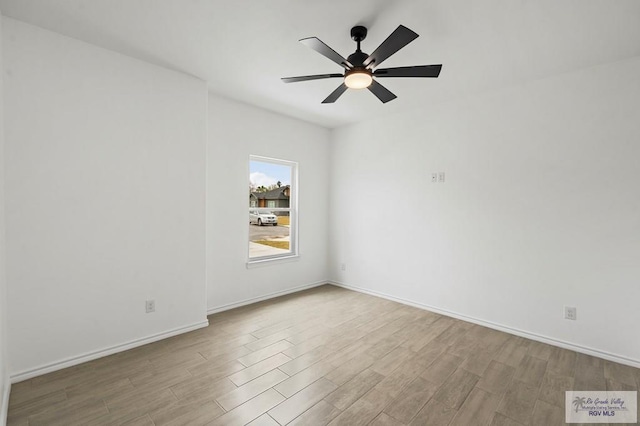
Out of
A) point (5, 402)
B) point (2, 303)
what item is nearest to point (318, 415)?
point (5, 402)

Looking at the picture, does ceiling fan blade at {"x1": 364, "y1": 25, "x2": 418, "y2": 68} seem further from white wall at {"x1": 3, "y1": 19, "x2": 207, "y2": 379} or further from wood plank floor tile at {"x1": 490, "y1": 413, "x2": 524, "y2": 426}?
wood plank floor tile at {"x1": 490, "y1": 413, "x2": 524, "y2": 426}

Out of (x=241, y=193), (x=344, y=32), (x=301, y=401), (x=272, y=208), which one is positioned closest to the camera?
(x=301, y=401)

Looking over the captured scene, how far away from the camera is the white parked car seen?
426 cm

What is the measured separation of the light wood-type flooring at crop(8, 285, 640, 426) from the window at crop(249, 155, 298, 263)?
4.57 ft

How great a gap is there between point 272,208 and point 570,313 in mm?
3820

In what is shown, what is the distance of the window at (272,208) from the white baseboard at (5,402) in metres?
2.51

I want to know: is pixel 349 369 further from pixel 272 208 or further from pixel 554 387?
pixel 272 208

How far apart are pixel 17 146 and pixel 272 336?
272 centimetres

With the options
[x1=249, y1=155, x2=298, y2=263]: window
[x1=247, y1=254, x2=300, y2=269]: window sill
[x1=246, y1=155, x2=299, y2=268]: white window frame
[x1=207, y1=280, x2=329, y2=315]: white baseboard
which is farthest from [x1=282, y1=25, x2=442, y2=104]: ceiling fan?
[x1=207, y1=280, x2=329, y2=315]: white baseboard

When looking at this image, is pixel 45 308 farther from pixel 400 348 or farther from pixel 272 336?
pixel 400 348

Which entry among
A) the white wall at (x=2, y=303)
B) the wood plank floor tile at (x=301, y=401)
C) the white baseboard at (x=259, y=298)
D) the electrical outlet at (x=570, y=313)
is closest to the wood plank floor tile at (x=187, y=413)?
the wood plank floor tile at (x=301, y=401)

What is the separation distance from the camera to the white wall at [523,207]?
2.65 metres

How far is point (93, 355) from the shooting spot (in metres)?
2.54

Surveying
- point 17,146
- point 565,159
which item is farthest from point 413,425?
point 17,146
